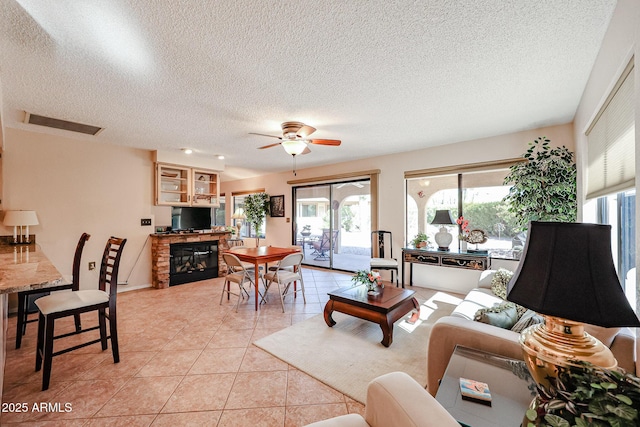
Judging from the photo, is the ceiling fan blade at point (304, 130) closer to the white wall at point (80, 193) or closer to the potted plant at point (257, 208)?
the white wall at point (80, 193)

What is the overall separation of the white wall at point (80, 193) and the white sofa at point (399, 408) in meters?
4.90

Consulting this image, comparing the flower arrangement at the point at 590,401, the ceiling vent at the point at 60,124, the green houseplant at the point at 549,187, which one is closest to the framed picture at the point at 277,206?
the ceiling vent at the point at 60,124

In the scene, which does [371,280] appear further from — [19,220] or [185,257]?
[19,220]

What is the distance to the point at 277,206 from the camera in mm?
7168

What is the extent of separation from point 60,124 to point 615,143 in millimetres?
5778

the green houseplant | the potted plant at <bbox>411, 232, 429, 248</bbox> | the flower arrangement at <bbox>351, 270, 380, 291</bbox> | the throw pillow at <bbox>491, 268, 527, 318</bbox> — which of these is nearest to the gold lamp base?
the flower arrangement at <bbox>351, 270, 380, 291</bbox>

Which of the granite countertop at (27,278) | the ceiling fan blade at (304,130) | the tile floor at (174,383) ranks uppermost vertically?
the ceiling fan blade at (304,130)

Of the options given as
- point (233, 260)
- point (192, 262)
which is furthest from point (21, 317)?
point (192, 262)

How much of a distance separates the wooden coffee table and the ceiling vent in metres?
4.04

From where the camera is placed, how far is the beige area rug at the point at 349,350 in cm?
212

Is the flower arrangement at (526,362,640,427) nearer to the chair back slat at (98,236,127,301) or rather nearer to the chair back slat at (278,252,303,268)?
the chair back slat at (98,236,127,301)

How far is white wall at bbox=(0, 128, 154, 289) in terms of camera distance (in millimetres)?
3707

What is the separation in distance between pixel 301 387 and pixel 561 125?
4.44 metres

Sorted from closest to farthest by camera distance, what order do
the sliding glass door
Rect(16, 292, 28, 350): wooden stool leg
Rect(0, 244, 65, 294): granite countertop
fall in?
Rect(0, 244, 65, 294): granite countertop, Rect(16, 292, 28, 350): wooden stool leg, the sliding glass door
